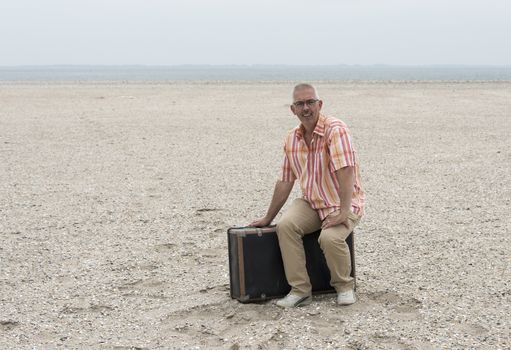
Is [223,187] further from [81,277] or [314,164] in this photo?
[314,164]

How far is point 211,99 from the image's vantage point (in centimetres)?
2486

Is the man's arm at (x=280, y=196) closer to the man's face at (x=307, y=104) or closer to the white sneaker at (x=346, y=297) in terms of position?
the man's face at (x=307, y=104)

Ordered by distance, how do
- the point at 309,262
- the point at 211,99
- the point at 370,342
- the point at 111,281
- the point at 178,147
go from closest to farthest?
the point at 370,342, the point at 309,262, the point at 111,281, the point at 178,147, the point at 211,99

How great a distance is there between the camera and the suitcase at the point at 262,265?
4.62 m

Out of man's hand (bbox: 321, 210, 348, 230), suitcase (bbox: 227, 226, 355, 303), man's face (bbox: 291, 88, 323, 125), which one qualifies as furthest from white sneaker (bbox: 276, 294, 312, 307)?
man's face (bbox: 291, 88, 323, 125)

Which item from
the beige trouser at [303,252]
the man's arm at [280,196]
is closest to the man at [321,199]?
the beige trouser at [303,252]

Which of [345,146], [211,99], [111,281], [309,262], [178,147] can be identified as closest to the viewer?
[345,146]

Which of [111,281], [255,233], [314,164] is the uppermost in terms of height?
[314,164]

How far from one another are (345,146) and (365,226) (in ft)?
7.75

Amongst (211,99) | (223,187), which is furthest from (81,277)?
(211,99)

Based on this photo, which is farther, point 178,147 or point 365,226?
point 178,147

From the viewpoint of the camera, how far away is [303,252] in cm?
462

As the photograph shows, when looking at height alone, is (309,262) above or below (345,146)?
below

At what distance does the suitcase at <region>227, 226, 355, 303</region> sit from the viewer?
4.62m
